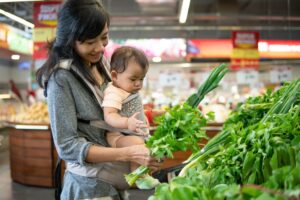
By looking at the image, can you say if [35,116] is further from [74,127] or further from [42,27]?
[74,127]

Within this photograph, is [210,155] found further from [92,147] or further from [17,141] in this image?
[17,141]

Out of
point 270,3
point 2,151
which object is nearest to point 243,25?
point 270,3

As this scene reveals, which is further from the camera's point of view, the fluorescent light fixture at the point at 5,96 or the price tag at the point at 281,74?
the fluorescent light fixture at the point at 5,96

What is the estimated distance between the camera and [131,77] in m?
1.71

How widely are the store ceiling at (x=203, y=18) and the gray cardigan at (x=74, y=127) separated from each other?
7908mm

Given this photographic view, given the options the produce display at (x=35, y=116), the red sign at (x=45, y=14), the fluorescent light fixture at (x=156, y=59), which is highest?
the red sign at (x=45, y=14)

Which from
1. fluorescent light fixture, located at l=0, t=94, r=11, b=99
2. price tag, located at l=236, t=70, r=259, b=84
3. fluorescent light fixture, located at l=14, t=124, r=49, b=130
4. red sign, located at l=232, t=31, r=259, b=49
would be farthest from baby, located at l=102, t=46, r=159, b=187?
fluorescent light fixture, located at l=0, t=94, r=11, b=99

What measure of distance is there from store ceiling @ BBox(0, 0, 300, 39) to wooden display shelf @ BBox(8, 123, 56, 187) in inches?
154

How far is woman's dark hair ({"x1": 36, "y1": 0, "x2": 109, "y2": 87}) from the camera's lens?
4.88 feet

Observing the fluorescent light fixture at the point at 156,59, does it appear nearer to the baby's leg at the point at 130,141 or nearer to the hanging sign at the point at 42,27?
the hanging sign at the point at 42,27

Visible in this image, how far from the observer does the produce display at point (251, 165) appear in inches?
33.0

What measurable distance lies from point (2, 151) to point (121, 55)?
8142 millimetres

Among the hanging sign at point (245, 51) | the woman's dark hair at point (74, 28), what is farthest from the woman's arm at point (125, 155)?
the hanging sign at point (245, 51)

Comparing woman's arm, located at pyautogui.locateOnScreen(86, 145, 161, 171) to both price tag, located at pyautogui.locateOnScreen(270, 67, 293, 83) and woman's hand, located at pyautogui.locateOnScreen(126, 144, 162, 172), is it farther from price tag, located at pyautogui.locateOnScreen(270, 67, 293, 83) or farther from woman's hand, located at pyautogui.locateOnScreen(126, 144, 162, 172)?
price tag, located at pyautogui.locateOnScreen(270, 67, 293, 83)
